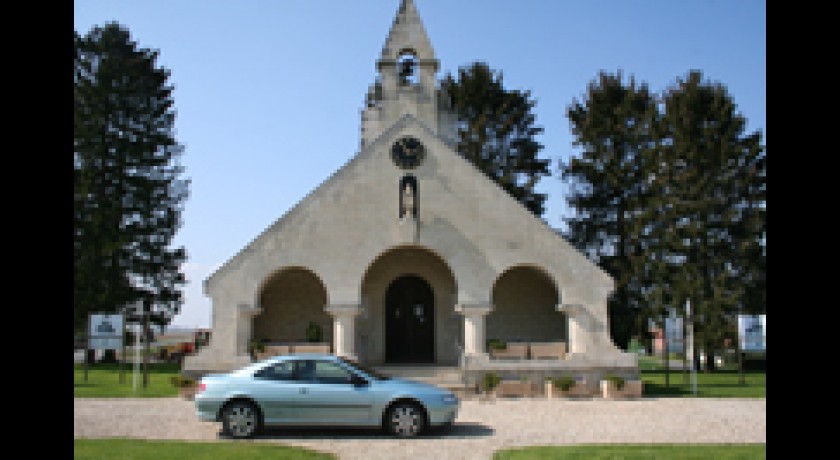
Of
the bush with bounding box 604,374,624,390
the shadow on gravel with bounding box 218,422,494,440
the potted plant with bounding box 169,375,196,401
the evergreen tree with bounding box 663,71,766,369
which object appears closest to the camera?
the shadow on gravel with bounding box 218,422,494,440

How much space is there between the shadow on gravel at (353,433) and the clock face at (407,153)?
11.0 m

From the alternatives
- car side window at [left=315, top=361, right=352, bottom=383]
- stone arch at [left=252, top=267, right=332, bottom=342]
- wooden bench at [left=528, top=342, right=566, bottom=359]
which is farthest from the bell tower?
car side window at [left=315, top=361, right=352, bottom=383]

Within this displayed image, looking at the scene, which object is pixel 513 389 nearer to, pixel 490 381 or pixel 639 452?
pixel 490 381

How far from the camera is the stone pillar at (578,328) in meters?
20.9

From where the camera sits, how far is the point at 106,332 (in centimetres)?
2050

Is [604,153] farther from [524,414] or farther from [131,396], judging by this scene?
[131,396]

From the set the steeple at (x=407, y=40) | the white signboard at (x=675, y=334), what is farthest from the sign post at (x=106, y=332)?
the white signboard at (x=675, y=334)

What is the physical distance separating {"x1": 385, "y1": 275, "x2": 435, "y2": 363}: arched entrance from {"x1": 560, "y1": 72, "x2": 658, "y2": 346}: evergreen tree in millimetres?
12715

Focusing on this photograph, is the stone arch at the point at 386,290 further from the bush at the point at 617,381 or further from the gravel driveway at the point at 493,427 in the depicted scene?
the gravel driveway at the point at 493,427

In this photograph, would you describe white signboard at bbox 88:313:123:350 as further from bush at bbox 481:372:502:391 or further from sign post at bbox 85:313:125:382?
bush at bbox 481:372:502:391

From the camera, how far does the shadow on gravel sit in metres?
11.7

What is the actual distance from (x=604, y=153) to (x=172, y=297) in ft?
83.1
